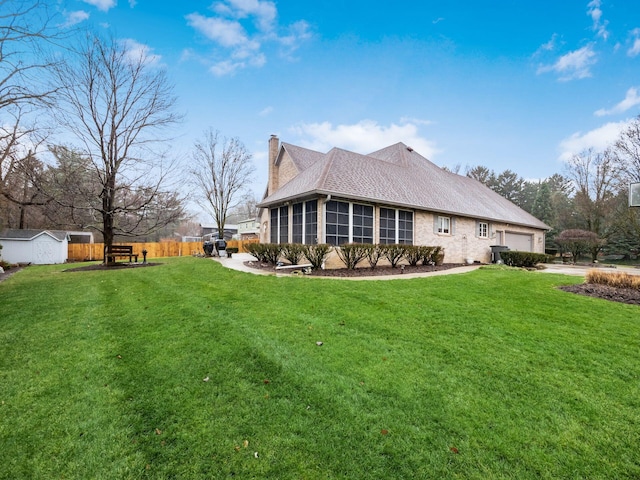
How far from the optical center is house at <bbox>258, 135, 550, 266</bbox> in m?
11.5

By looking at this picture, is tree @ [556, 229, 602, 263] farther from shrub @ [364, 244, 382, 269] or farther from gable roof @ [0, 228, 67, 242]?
gable roof @ [0, 228, 67, 242]

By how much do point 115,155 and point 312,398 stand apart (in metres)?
14.9

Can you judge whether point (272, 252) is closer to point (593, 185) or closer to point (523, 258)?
point (523, 258)

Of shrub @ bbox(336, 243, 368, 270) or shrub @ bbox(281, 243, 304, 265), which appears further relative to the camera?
shrub @ bbox(281, 243, 304, 265)

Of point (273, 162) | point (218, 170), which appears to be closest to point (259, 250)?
point (273, 162)

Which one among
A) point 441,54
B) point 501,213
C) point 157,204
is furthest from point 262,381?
point 501,213

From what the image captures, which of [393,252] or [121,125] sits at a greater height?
[121,125]

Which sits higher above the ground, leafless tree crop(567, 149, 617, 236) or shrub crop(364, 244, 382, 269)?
leafless tree crop(567, 149, 617, 236)

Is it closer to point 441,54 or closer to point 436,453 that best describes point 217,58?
point 441,54

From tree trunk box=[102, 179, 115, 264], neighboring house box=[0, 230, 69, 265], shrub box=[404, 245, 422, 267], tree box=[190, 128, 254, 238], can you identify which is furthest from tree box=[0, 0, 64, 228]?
tree box=[190, 128, 254, 238]

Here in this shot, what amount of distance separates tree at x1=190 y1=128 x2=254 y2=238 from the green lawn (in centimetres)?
2114

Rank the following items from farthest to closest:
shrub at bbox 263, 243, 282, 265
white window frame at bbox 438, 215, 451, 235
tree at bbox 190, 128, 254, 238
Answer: tree at bbox 190, 128, 254, 238 → white window frame at bbox 438, 215, 451, 235 → shrub at bbox 263, 243, 282, 265

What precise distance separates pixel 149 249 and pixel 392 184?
22.3m

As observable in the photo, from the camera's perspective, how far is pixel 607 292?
6.73m
